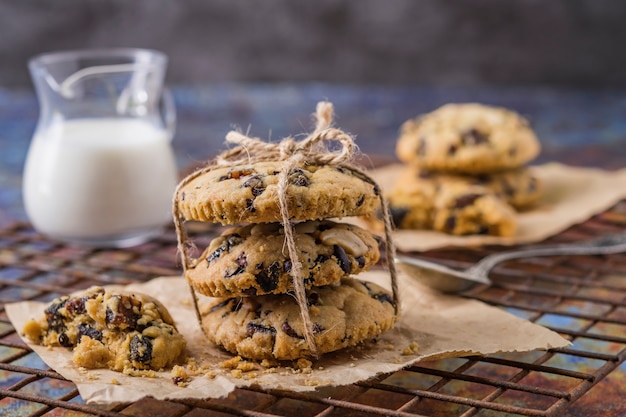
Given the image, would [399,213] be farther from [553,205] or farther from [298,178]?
[298,178]

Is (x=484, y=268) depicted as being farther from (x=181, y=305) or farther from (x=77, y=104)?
(x=77, y=104)

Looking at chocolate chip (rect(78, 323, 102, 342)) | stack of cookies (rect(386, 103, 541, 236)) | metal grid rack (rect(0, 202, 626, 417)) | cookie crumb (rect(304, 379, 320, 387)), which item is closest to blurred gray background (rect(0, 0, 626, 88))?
stack of cookies (rect(386, 103, 541, 236))

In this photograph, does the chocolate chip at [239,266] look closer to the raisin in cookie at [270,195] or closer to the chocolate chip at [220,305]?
the raisin in cookie at [270,195]

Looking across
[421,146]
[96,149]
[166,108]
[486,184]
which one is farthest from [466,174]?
[96,149]

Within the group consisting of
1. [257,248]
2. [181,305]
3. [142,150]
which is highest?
[142,150]

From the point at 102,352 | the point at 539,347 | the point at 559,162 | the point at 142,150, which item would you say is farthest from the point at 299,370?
the point at 559,162

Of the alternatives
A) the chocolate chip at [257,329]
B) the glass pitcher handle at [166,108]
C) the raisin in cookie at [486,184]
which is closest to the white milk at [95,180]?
the glass pitcher handle at [166,108]

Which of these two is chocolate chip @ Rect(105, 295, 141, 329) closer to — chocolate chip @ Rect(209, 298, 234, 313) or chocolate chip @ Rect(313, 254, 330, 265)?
chocolate chip @ Rect(209, 298, 234, 313)

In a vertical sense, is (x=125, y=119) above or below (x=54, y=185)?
above
